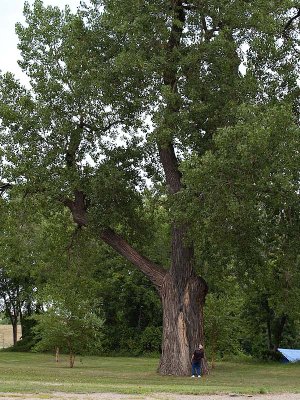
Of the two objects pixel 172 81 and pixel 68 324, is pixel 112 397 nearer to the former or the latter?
pixel 172 81

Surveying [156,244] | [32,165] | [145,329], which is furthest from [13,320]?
[32,165]

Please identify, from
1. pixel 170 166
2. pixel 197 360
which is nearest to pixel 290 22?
pixel 170 166

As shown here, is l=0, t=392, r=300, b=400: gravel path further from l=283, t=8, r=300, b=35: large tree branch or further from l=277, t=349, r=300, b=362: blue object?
l=277, t=349, r=300, b=362: blue object

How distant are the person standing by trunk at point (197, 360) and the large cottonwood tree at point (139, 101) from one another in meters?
0.50

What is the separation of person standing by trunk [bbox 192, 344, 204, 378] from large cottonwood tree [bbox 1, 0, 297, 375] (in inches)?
→ 19.5

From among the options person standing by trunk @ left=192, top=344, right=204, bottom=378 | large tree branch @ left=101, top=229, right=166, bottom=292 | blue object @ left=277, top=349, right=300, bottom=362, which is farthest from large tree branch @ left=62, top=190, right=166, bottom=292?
blue object @ left=277, top=349, right=300, bottom=362

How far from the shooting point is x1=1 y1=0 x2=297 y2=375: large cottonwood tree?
21.4 meters

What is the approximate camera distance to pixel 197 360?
2211 centimetres

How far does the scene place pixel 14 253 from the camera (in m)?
26.0

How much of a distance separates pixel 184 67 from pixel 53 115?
505 centimetres

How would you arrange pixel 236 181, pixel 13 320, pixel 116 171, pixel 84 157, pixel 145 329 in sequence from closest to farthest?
pixel 236 181 → pixel 116 171 → pixel 84 157 → pixel 145 329 → pixel 13 320

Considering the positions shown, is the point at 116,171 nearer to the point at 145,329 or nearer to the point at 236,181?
the point at 236,181

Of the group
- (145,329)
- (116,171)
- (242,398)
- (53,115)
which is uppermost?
(53,115)

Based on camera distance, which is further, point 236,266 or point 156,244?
point 156,244
